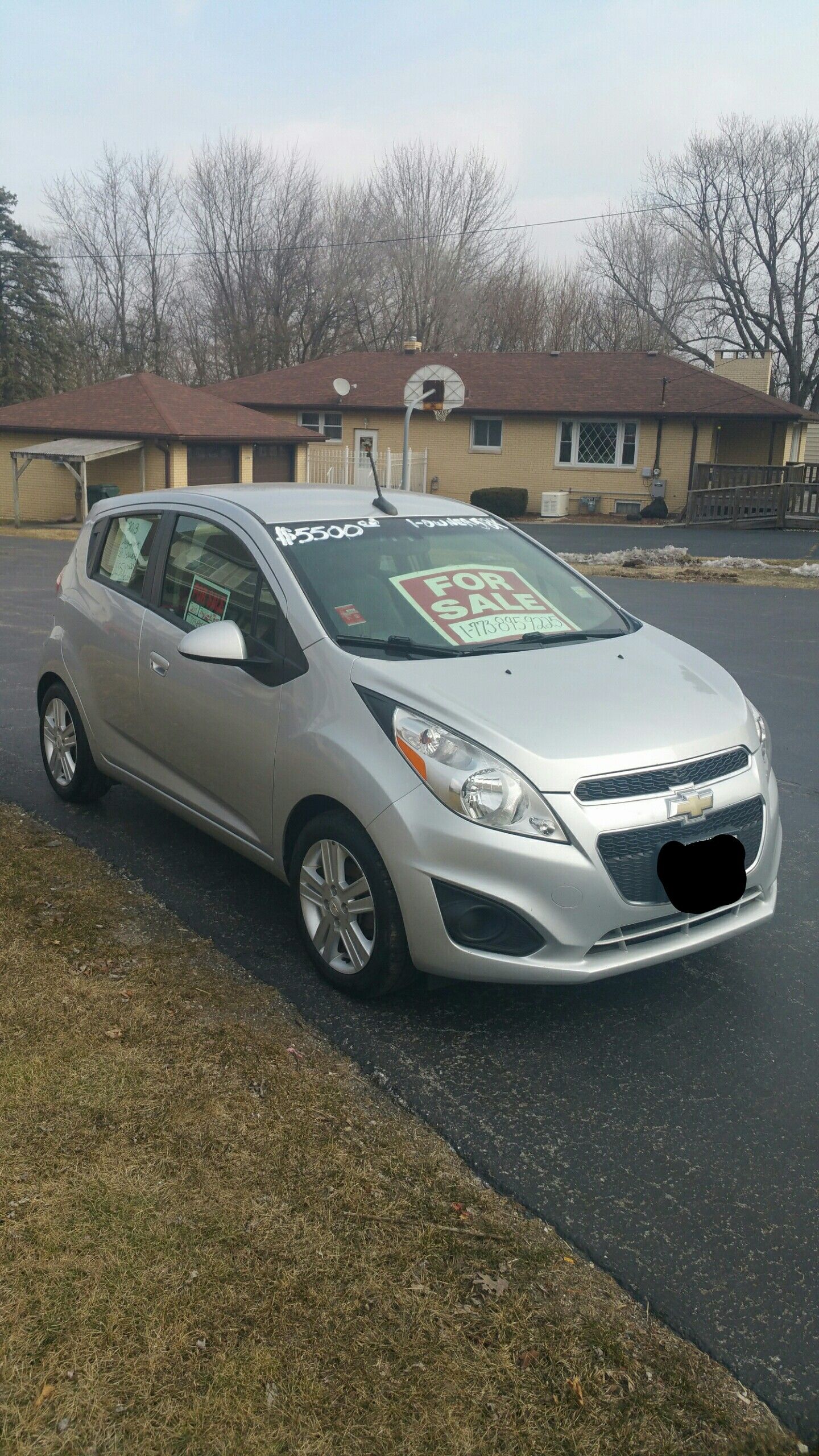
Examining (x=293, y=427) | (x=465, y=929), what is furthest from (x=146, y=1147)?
(x=293, y=427)

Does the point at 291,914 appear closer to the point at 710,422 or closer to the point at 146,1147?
the point at 146,1147

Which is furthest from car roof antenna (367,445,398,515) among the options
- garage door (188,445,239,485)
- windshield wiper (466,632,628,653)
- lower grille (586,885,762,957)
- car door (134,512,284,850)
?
garage door (188,445,239,485)

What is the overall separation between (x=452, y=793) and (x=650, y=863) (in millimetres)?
671

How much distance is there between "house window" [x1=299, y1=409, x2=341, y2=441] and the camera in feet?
125

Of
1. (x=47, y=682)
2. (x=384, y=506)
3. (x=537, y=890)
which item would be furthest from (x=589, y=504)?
(x=537, y=890)

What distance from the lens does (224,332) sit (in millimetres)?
54125

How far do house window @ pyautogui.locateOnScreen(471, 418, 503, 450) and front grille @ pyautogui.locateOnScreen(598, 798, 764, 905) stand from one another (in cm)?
3420

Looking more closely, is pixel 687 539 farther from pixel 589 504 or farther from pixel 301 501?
pixel 301 501

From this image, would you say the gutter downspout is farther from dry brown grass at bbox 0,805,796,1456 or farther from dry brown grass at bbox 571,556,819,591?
dry brown grass at bbox 0,805,796,1456

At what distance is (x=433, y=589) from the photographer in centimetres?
470

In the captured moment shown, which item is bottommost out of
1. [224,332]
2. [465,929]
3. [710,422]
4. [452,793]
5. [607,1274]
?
[607,1274]

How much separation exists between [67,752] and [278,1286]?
4.00 meters

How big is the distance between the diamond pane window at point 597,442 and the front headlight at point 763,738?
106ft

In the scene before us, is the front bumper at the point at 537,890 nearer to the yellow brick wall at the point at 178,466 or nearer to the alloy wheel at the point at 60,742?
the alloy wheel at the point at 60,742
